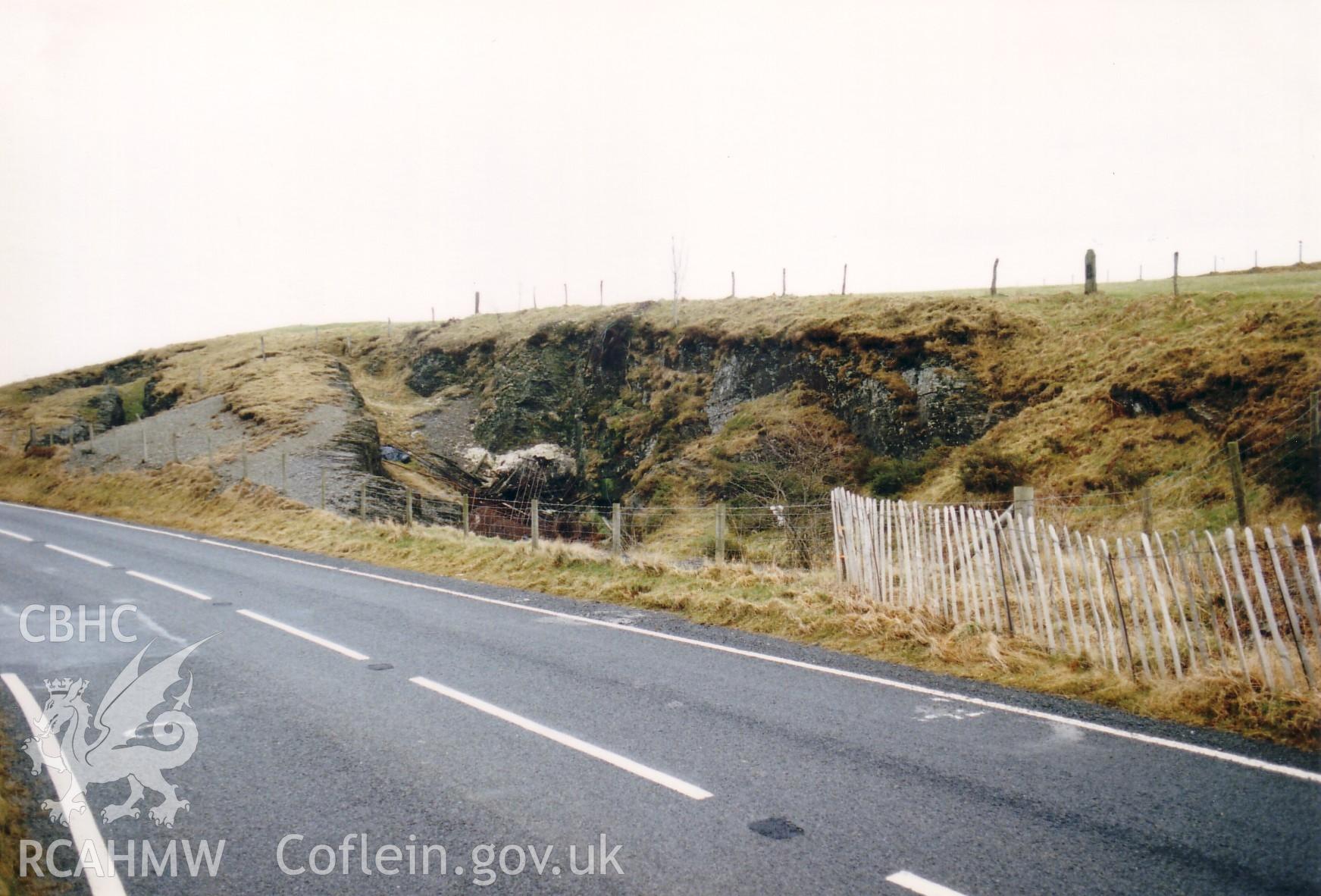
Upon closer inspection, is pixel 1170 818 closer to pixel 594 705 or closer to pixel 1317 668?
pixel 1317 668

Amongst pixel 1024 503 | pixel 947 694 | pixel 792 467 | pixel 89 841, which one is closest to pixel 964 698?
pixel 947 694

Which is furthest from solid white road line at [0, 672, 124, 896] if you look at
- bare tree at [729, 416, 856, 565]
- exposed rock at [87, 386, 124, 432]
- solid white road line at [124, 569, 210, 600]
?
exposed rock at [87, 386, 124, 432]

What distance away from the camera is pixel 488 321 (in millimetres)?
56344

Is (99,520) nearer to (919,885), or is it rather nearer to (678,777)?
(678,777)

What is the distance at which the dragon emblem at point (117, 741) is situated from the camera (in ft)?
16.6

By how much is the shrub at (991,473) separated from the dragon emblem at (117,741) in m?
21.2

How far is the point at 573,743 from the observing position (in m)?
5.87

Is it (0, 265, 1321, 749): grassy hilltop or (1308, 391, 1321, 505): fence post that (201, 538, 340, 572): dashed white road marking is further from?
(1308, 391, 1321, 505): fence post

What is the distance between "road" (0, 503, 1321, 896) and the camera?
402 centimetres

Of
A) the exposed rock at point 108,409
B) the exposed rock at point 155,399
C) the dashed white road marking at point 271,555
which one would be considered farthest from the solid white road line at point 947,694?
the exposed rock at point 108,409

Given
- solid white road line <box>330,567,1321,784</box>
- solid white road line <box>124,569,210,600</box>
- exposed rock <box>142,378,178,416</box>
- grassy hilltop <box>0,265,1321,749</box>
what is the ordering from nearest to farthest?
1. solid white road line <box>330,567,1321,784</box>
2. grassy hilltop <box>0,265,1321,749</box>
3. solid white road line <box>124,569,210,600</box>
4. exposed rock <box>142,378,178,416</box>

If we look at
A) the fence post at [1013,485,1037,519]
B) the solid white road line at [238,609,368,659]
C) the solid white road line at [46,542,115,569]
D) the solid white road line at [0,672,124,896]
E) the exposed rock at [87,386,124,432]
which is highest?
the exposed rock at [87,386,124,432]

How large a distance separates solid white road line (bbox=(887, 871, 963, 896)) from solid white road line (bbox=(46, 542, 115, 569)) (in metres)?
15.9

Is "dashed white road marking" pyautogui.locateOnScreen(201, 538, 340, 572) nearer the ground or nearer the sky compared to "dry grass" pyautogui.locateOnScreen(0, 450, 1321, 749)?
nearer the ground
